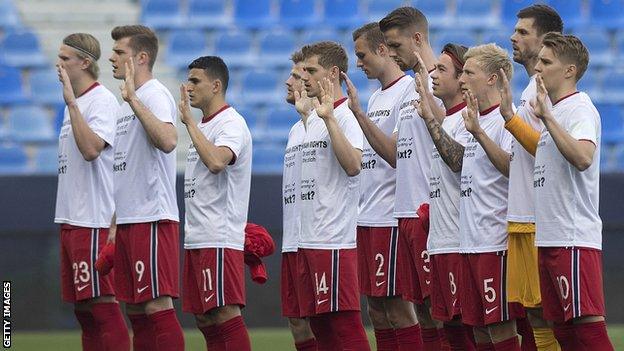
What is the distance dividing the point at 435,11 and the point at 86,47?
8.03 meters

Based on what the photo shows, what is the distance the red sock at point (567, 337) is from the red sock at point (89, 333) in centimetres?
281

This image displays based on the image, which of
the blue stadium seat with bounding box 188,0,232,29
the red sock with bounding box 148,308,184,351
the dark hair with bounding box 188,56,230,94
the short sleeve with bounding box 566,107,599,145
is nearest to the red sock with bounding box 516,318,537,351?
the short sleeve with bounding box 566,107,599,145

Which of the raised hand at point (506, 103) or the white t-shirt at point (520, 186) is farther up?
the raised hand at point (506, 103)

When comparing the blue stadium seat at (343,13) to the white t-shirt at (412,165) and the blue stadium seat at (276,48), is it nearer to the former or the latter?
the blue stadium seat at (276,48)

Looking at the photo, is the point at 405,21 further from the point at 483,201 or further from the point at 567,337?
the point at 567,337

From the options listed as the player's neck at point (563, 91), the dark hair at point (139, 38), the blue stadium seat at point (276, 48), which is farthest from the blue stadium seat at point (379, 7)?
the player's neck at point (563, 91)

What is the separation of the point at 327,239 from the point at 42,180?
15.3ft

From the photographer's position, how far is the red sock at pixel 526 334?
21.2ft

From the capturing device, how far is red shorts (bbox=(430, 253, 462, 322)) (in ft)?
20.4

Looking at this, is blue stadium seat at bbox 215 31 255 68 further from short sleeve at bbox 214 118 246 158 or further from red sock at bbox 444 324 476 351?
red sock at bbox 444 324 476 351

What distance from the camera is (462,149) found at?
632cm

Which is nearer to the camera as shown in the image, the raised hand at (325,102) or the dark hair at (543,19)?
the dark hair at (543,19)

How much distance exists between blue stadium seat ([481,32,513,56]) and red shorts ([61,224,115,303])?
308 inches

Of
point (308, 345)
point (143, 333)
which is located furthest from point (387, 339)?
point (143, 333)
